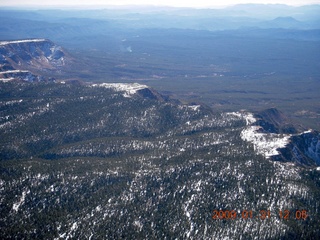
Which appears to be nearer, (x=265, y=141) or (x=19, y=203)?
(x=19, y=203)

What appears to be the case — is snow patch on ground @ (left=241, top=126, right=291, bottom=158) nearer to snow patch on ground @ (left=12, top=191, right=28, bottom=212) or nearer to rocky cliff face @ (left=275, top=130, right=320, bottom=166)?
rocky cliff face @ (left=275, top=130, right=320, bottom=166)

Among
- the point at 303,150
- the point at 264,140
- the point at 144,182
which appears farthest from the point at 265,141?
the point at 144,182

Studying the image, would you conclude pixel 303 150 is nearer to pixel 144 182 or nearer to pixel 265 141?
Result: pixel 265 141

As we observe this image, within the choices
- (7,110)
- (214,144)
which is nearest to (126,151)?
(214,144)

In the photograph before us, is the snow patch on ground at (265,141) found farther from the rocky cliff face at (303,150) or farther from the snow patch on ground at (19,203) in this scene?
the snow patch on ground at (19,203)

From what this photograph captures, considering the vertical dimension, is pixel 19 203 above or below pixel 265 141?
below

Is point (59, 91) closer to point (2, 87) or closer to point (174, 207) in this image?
point (2, 87)
